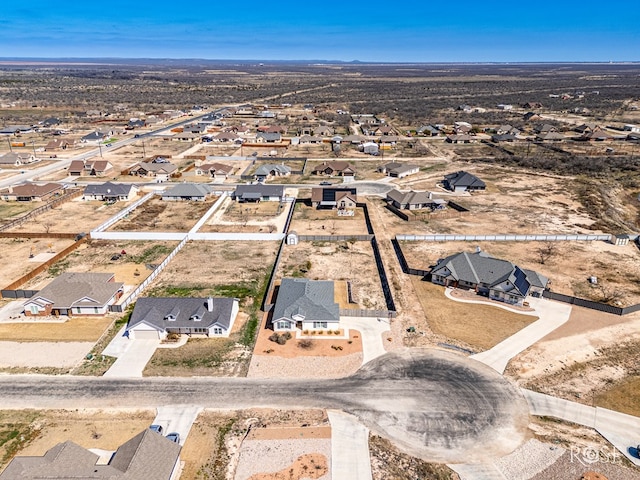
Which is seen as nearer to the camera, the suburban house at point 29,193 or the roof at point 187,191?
the suburban house at point 29,193

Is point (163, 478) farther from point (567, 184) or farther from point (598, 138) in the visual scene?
point (598, 138)

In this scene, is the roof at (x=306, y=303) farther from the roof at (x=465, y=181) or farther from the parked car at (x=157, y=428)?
the roof at (x=465, y=181)

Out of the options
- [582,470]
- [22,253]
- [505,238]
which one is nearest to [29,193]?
[22,253]

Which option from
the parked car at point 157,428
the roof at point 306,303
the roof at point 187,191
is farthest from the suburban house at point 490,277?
the roof at point 187,191

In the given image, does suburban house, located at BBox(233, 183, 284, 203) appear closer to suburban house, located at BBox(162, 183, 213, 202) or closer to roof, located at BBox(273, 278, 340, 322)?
suburban house, located at BBox(162, 183, 213, 202)

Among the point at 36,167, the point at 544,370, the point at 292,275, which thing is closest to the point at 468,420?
the point at 544,370

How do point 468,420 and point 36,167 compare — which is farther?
point 36,167

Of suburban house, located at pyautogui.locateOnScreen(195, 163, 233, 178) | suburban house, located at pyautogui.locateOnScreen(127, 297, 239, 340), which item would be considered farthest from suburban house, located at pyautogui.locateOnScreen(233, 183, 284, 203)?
suburban house, located at pyautogui.locateOnScreen(127, 297, 239, 340)
